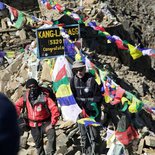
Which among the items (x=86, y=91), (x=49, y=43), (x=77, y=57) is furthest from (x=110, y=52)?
(x=86, y=91)

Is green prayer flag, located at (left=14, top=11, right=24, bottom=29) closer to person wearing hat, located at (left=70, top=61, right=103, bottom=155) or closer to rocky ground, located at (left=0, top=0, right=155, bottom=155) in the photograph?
rocky ground, located at (left=0, top=0, right=155, bottom=155)

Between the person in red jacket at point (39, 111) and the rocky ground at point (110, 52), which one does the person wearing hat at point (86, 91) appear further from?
the rocky ground at point (110, 52)

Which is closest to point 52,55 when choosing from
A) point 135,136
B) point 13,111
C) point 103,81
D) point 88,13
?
point 103,81

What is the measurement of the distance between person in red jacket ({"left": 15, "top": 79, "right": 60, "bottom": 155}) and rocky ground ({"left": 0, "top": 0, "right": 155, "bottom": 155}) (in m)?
1.09

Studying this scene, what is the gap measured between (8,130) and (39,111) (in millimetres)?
6140

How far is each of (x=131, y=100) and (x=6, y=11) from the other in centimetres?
639

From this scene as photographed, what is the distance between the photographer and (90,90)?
8.05 meters

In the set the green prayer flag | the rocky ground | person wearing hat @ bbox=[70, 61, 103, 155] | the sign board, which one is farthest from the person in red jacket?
the green prayer flag

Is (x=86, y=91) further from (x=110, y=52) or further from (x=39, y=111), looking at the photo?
(x=110, y=52)

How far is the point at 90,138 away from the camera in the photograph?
28.3 feet

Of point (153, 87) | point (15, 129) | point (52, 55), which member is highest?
point (15, 129)

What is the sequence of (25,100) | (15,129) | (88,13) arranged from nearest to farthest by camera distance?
1. (15,129)
2. (25,100)
3. (88,13)

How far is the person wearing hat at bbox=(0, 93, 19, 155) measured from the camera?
57.2 inches

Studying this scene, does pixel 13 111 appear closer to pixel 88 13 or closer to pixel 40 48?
pixel 40 48
